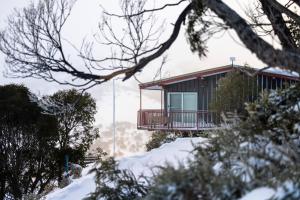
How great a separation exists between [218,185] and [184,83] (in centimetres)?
2208

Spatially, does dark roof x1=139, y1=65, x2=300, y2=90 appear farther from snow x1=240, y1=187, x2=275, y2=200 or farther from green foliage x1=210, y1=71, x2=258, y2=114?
snow x1=240, y1=187, x2=275, y2=200

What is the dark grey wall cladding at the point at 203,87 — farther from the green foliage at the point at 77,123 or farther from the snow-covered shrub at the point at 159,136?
the green foliage at the point at 77,123

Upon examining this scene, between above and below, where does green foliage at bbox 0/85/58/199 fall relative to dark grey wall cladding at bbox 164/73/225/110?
below

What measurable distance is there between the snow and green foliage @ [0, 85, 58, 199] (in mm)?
21686

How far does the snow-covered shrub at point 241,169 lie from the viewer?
3.16m

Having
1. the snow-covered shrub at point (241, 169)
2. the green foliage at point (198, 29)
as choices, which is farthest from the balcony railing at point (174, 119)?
the snow-covered shrub at point (241, 169)

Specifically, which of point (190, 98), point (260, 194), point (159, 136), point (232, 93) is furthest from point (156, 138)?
point (260, 194)

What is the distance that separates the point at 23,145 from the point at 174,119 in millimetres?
7891

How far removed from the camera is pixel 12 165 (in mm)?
24453

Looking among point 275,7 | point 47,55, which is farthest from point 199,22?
point 47,55

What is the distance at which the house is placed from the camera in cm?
2300

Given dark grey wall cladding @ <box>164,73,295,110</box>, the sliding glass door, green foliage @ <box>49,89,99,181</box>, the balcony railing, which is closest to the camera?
the balcony railing

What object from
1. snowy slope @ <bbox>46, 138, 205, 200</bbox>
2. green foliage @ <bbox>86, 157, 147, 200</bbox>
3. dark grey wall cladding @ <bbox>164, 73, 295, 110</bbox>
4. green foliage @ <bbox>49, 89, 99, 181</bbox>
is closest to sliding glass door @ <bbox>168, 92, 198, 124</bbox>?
dark grey wall cladding @ <bbox>164, 73, 295, 110</bbox>

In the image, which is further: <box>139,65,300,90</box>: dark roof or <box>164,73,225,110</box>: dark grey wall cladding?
<box>164,73,225,110</box>: dark grey wall cladding
